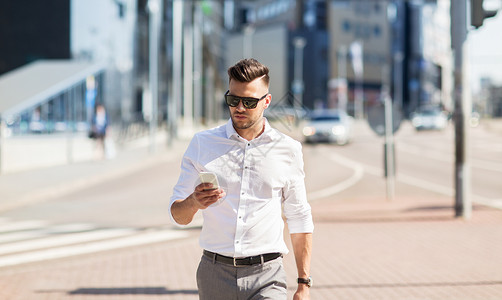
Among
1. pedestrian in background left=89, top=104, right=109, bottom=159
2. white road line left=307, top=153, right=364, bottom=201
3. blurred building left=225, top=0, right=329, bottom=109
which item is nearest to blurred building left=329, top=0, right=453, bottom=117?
blurred building left=225, top=0, right=329, bottom=109

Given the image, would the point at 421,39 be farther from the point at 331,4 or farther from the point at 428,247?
the point at 428,247

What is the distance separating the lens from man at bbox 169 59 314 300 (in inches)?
110

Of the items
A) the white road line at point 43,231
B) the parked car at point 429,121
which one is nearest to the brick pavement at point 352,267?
the white road line at point 43,231

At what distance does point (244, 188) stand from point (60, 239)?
22.5 ft

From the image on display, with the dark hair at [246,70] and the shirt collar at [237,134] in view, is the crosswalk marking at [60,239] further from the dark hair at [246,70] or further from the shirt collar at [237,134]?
the dark hair at [246,70]

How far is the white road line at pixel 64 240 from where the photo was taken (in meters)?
8.37

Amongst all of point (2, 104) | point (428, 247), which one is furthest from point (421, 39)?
point (428, 247)

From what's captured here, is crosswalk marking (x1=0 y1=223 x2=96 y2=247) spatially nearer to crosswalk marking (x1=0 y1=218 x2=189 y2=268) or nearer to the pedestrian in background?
crosswalk marking (x1=0 y1=218 x2=189 y2=268)

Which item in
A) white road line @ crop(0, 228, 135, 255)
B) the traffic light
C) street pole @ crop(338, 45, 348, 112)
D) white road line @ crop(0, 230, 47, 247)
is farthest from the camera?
street pole @ crop(338, 45, 348, 112)

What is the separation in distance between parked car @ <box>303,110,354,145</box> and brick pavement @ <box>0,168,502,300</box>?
21.3 m

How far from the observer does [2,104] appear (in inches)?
1073

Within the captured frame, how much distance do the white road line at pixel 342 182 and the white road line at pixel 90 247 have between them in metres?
5.11

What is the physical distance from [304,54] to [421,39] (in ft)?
95.5

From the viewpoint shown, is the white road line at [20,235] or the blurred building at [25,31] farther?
the blurred building at [25,31]
